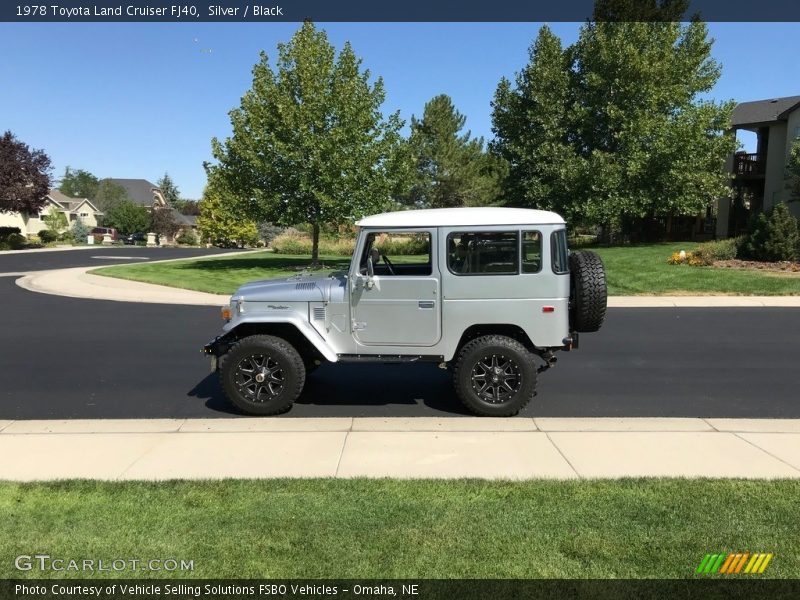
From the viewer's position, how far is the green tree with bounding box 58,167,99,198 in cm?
13812

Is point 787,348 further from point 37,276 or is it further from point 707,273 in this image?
point 37,276

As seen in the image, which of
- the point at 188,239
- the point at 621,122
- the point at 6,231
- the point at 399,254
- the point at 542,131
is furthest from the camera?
the point at 188,239

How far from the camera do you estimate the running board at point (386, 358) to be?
6602 millimetres

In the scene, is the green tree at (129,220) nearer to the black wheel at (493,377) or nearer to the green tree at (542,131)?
the green tree at (542,131)

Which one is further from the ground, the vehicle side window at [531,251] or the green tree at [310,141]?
the green tree at [310,141]

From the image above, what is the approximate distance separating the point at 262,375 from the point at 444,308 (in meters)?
2.10

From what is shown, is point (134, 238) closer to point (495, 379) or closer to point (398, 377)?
point (398, 377)

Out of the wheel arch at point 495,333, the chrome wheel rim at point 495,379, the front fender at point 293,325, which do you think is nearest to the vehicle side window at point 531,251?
the wheel arch at point 495,333

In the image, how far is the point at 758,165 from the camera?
34.7 m

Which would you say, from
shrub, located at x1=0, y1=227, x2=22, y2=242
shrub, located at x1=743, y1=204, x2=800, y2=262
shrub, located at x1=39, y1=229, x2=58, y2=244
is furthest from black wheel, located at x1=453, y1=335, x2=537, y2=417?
shrub, located at x1=39, y1=229, x2=58, y2=244

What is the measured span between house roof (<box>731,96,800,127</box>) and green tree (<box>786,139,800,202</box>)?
4377mm

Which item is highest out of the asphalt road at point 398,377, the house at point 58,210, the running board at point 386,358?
the house at point 58,210

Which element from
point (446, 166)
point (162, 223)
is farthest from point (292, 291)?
point (162, 223)

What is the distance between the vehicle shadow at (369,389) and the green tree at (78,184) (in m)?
146
